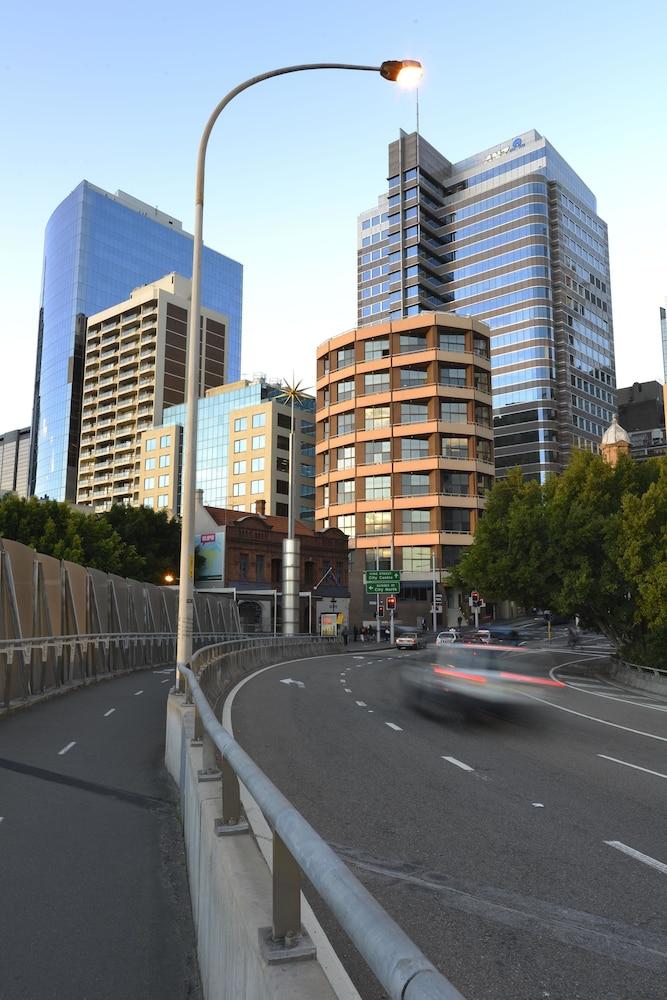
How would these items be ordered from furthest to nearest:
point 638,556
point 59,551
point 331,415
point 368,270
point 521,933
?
1. point 368,270
2. point 331,415
3. point 59,551
4. point 638,556
5. point 521,933

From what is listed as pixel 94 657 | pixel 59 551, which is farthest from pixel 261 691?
pixel 59 551

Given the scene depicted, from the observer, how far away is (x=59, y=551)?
2213 inches

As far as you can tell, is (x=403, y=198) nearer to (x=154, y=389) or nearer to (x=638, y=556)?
(x=154, y=389)

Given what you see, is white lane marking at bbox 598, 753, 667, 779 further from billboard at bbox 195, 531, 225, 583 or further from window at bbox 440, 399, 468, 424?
window at bbox 440, 399, 468, 424

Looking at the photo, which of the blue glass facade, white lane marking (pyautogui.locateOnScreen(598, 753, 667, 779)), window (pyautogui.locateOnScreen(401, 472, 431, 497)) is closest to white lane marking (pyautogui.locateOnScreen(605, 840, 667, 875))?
white lane marking (pyautogui.locateOnScreen(598, 753, 667, 779))

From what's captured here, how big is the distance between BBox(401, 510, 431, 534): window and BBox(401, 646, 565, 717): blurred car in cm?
4523

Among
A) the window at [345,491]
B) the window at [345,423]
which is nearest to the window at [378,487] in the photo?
the window at [345,491]

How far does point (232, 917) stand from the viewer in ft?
11.8

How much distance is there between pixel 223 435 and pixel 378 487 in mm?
37159

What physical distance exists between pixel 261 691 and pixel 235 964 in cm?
1996

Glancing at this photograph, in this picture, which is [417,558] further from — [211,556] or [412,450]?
[211,556]

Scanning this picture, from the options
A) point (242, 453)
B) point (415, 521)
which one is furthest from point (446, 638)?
point (242, 453)

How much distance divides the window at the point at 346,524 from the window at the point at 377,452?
6864 mm

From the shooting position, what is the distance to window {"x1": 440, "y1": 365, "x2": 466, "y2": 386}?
300 feet
